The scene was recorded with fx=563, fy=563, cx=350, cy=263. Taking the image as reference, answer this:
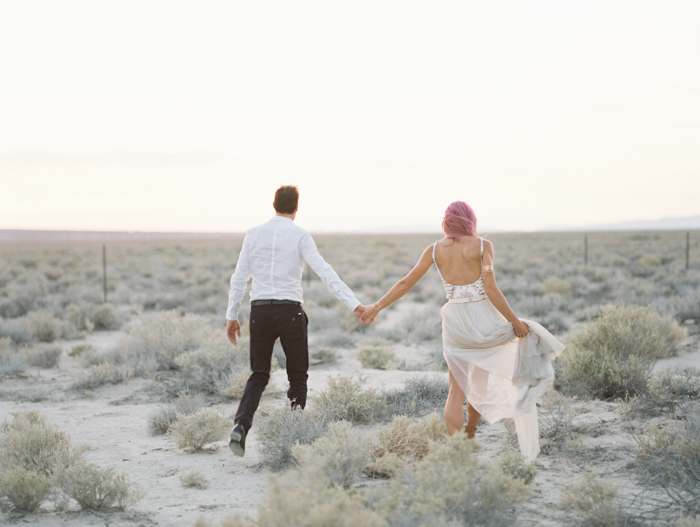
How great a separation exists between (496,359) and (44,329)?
426 inches

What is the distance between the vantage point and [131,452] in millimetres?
5152

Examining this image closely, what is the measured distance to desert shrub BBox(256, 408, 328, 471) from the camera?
14.7 ft

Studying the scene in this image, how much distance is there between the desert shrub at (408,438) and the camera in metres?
4.38

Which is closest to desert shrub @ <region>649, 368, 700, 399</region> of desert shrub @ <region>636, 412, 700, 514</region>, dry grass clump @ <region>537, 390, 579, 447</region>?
dry grass clump @ <region>537, 390, 579, 447</region>

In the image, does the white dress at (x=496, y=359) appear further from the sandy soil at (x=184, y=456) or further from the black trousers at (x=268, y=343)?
the black trousers at (x=268, y=343)

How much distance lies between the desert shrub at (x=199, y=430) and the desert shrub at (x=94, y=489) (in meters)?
1.14

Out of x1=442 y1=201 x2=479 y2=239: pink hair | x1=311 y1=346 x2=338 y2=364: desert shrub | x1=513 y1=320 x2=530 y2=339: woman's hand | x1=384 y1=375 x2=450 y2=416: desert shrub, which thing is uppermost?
x1=442 y1=201 x2=479 y2=239: pink hair

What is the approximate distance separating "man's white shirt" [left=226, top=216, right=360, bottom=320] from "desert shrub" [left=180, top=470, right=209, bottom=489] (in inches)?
48.7

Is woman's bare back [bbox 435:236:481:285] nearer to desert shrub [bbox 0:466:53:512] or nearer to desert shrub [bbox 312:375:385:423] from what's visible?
desert shrub [bbox 312:375:385:423]

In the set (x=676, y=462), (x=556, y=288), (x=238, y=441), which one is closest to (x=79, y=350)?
(x=238, y=441)

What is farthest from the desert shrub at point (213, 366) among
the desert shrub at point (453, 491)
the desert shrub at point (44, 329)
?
the desert shrub at point (44, 329)

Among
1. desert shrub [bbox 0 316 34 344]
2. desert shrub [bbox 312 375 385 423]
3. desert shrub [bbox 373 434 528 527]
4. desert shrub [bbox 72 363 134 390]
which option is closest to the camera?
desert shrub [bbox 373 434 528 527]

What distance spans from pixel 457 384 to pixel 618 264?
24982mm

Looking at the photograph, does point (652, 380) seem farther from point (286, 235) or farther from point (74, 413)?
point (74, 413)
